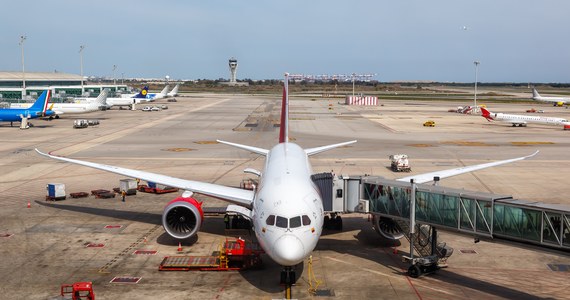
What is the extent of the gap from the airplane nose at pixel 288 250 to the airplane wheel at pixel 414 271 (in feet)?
21.4

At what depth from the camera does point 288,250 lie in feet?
70.4

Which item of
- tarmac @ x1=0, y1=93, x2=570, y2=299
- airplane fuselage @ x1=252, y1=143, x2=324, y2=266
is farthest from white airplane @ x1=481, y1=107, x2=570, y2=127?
airplane fuselage @ x1=252, y1=143, x2=324, y2=266

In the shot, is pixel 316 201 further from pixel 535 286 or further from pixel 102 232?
pixel 102 232

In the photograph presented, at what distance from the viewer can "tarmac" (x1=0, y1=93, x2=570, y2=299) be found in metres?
24.2

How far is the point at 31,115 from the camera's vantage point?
100125 mm

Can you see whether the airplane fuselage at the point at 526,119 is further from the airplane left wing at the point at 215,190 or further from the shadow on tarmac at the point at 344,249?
the airplane left wing at the point at 215,190

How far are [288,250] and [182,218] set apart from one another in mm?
10541

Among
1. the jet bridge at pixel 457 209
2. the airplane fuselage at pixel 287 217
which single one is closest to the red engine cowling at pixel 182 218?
the airplane fuselage at pixel 287 217

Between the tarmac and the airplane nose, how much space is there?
2.40 meters

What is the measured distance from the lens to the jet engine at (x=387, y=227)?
101 ft

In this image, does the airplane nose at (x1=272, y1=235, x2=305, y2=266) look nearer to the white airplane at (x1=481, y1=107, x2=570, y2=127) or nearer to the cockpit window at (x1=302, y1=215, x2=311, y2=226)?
the cockpit window at (x1=302, y1=215, x2=311, y2=226)

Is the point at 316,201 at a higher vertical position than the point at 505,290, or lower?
higher

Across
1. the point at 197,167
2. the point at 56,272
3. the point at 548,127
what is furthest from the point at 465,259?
the point at 548,127

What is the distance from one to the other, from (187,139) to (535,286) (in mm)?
64234
